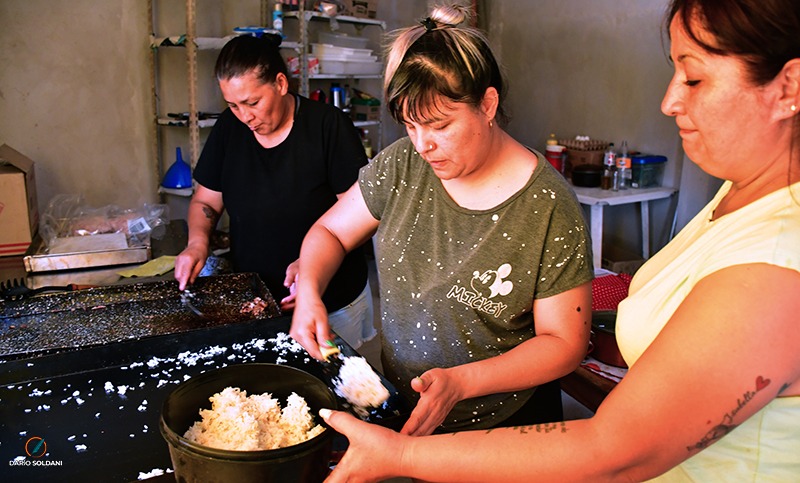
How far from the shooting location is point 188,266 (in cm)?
228

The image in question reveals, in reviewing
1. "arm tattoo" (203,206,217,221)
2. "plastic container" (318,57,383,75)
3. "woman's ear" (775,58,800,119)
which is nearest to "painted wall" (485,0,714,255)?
"plastic container" (318,57,383,75)

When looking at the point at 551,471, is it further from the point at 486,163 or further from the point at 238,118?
the point at 238,118

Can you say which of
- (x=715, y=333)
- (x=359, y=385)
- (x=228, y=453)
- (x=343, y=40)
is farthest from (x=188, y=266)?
(x=343, y=40)

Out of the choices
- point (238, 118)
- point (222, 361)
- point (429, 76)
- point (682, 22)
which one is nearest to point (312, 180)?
point (238, 118)

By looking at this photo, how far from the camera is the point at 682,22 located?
0.93 m

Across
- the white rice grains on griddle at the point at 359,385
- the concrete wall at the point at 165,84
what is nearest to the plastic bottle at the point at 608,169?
the concrete wall at the point at 165,84

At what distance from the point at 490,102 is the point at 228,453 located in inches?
37.2

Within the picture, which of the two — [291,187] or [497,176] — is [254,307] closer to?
[291,187]

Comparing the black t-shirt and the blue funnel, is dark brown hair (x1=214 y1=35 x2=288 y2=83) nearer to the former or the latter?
the black t-shirt

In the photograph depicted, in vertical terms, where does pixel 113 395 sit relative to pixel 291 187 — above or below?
below

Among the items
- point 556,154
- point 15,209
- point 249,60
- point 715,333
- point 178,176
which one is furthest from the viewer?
point 556,154

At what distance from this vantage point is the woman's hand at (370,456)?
1047mm

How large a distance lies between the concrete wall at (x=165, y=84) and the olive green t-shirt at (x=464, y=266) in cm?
282

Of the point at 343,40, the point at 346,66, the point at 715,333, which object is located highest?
the point at 343,40
